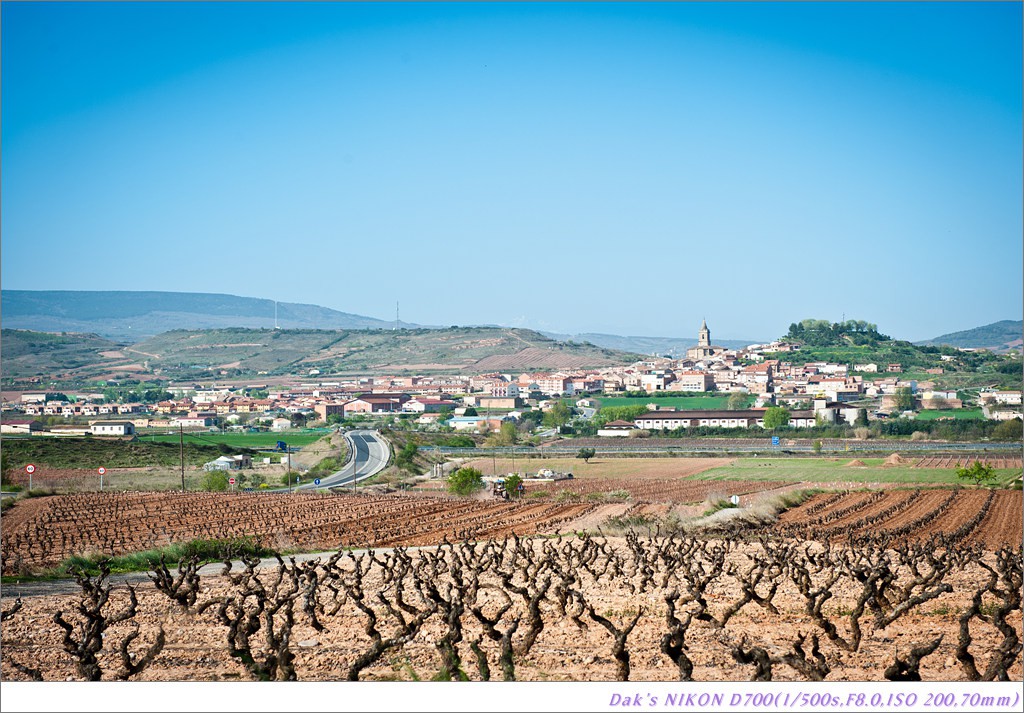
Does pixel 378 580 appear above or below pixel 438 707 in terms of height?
below

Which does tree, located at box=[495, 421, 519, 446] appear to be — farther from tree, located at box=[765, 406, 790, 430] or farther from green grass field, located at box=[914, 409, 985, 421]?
green grass field, located at box=[914, 409, 985, 421]

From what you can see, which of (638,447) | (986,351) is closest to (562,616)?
(638,447)

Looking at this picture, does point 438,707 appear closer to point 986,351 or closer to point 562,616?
point 562,616

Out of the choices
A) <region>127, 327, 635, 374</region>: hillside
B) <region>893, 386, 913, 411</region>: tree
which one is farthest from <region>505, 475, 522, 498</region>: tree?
<region>127, 327, 635, 374</region>: hillside

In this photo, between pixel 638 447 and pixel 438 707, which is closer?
pixel 438 707

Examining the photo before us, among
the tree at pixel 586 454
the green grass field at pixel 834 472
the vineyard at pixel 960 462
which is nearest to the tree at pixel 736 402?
the tree at pixel 586 454
